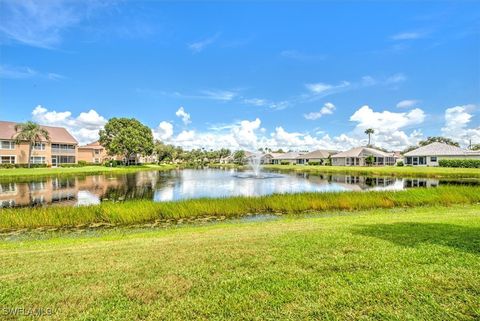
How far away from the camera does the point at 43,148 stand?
205 feet

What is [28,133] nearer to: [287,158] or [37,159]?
[37,159]

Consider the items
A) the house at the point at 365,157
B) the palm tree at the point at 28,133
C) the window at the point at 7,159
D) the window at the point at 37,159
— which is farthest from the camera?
the house at the point at 365,157

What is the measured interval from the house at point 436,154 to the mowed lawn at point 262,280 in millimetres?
65586

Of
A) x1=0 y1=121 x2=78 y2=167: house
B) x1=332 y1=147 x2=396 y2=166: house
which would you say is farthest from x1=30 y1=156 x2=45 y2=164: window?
x1=332 y1=147 x2=396 y2=166: house

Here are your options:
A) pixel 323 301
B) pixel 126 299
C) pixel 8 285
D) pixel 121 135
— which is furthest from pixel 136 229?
pixel 121 135

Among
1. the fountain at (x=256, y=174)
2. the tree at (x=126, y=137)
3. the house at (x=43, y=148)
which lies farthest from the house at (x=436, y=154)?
the house at (x=43, y=148)

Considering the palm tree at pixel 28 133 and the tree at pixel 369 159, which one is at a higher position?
the palm tree at pixel 28 133

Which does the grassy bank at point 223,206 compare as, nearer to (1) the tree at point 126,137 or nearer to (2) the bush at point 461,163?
(2) the bush at point 461,163

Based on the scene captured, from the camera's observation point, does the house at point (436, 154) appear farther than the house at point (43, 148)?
Yes

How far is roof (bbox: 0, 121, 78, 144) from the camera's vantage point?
56688 millimetres

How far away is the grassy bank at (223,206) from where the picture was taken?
13.2 m

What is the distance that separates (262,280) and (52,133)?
76824 mm

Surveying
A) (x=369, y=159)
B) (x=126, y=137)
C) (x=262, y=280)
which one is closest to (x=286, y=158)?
(x=369, y=159)

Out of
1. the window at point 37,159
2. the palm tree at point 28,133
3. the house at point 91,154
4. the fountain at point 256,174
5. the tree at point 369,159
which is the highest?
the palm tree at point 28,133
